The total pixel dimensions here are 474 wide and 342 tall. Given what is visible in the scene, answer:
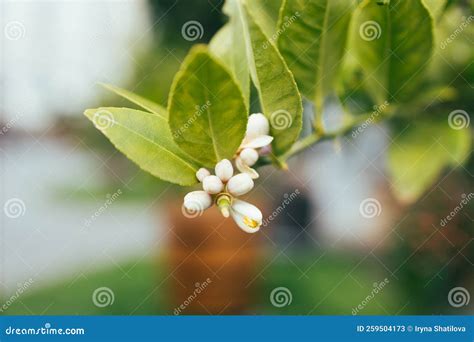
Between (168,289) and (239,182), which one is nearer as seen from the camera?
(239,182)

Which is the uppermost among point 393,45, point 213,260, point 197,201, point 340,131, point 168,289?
point 393,45

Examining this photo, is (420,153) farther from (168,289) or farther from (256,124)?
(168,289)

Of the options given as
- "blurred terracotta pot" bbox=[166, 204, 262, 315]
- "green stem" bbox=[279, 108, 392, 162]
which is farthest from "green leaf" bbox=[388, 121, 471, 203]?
"blurred terracotta pot" bbox=[166, 204, 262, 315]

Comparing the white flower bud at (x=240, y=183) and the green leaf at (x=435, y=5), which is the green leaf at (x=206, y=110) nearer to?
the white flower bud at (x=240, y=183)

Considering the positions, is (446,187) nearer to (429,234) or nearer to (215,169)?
(429,234)

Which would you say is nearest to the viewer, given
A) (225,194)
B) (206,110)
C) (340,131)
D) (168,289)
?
(206,110)

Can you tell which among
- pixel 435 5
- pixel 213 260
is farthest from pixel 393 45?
pixel 213 260

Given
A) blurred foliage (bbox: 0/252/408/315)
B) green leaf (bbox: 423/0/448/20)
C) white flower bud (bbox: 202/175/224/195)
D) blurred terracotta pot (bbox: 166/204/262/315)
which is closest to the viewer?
white flower bud (bbox: 202/175/224/195)

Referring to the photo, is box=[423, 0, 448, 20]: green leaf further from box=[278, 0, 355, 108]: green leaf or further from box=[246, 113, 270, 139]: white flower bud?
box=[246, 113, 270, 139]: white flower bud

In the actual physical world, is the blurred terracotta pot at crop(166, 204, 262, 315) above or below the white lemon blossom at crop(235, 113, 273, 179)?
below

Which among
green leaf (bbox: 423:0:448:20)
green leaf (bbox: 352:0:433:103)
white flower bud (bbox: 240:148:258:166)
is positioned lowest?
white flower bud (bbox: 240:148:258:166)
